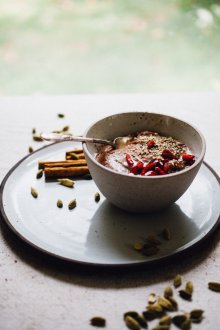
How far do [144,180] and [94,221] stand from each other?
154 millimetres

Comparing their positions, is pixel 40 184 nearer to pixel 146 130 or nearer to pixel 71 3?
pixel 146 130

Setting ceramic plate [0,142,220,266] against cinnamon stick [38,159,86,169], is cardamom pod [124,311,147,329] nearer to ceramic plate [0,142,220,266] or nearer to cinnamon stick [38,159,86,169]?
ceramic plate [0,142,220,266]

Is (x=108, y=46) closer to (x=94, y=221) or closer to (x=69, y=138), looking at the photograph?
(x=69, y=138)

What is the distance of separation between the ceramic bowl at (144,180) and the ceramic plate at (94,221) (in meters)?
0.04

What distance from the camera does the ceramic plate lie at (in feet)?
2.75

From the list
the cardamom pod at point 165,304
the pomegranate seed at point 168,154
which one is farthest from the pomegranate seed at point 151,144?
the cardamom pod at point 165,304

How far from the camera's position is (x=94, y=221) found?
92 cm

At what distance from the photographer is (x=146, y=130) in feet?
3.58

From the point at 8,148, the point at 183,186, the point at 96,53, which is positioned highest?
the point at 183,186

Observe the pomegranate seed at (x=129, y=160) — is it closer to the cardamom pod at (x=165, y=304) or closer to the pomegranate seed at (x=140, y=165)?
the pomegranate seed at (x=140, y=165)

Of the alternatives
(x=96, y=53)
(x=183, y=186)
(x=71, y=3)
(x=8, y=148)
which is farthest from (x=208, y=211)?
(x=71, y=3)

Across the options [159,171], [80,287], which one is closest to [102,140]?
[159,171]

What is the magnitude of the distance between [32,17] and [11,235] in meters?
3.35

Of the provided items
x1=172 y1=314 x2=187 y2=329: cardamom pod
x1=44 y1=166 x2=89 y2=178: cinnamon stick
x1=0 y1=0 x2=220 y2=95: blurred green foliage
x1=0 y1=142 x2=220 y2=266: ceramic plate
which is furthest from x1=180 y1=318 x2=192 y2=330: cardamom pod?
x1=0 y1=0 x2=220 y2=95: blurred green foliage
